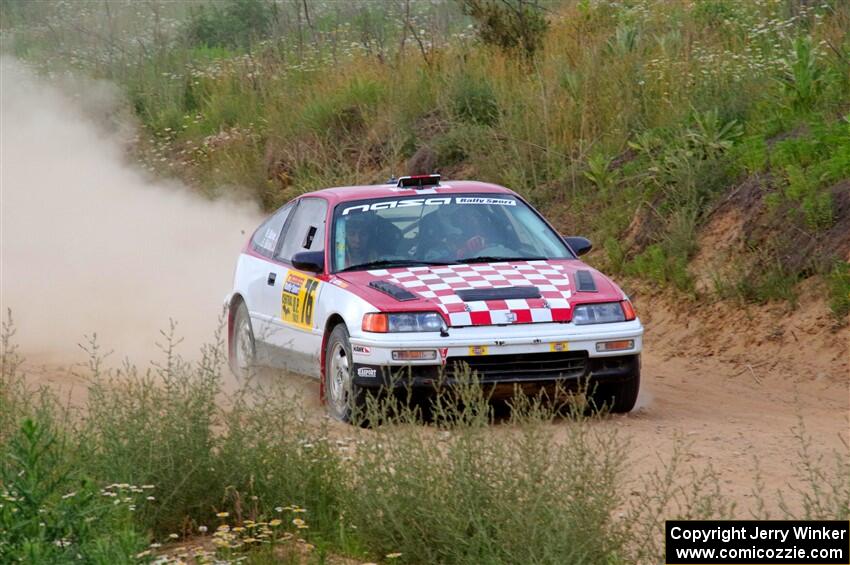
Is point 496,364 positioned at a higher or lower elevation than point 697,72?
lower

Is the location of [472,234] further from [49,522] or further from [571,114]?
[571,114]

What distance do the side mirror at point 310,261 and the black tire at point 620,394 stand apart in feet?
6.64

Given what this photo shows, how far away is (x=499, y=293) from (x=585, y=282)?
648 mm

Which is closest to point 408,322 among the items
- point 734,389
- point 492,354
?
point 492,354

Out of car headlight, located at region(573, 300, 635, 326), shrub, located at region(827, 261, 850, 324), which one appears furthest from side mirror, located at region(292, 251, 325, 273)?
shrub, located at region(827, 261, 850, 324)

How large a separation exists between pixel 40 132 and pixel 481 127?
1015 cm

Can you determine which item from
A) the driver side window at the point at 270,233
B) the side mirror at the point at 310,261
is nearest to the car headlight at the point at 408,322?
the side mirror at the point at 310,261

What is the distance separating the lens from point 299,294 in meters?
11.1

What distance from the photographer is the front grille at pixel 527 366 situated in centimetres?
976

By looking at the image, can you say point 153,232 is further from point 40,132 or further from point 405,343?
point 405,343

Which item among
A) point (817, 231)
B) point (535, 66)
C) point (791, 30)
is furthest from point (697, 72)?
point (817, 231)

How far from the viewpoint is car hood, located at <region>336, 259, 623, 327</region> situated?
9.86 m

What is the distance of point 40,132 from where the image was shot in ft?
86.7

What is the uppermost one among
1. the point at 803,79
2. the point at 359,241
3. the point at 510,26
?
the point at 510,26
